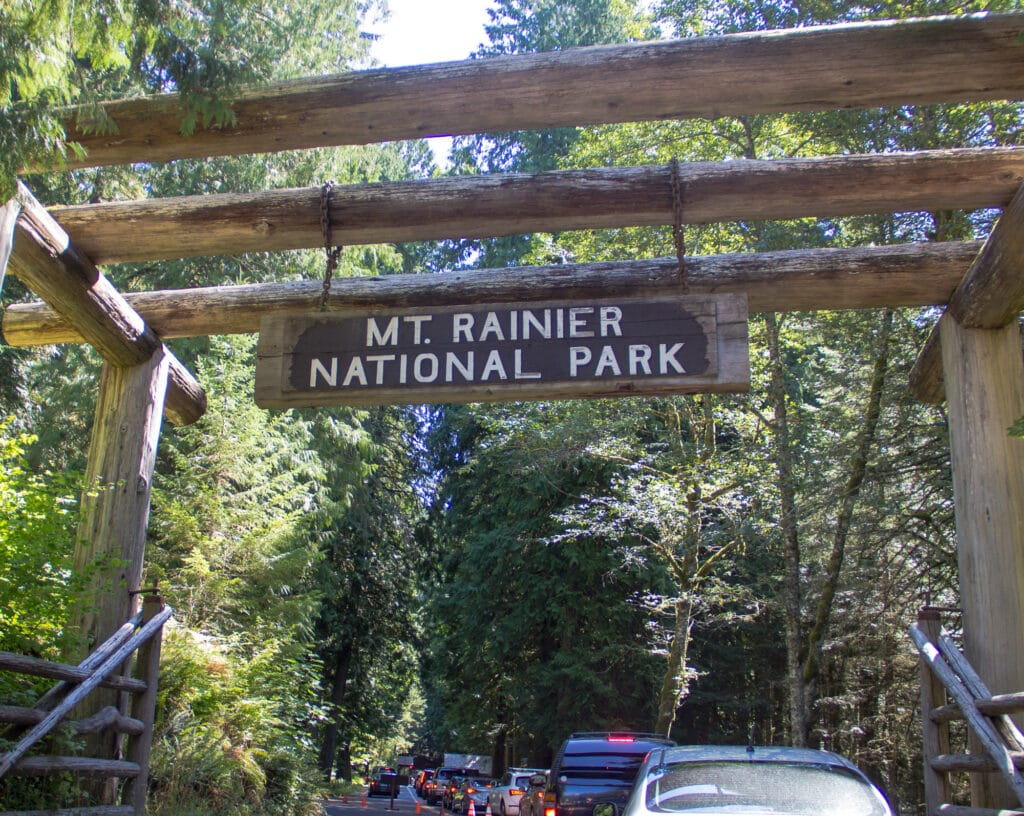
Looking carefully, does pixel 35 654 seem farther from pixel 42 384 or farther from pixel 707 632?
pixel 707 632

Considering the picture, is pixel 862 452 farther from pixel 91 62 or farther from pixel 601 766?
pixel 91 62

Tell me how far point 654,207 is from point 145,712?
5.28 metres

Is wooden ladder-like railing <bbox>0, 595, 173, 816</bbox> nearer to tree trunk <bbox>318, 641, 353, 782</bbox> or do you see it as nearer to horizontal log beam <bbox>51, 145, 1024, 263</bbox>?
horizontal log beam <bbox>51, 145, 1024, 263</bbox>

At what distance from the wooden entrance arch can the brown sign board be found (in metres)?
0.74

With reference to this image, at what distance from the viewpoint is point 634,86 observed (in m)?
5.41

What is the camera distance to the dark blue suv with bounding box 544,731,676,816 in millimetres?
10078

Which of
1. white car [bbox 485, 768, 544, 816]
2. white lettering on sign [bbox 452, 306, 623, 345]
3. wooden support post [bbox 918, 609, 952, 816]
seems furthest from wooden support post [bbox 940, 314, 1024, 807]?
white car [bbox 485, 768, 544, 816]

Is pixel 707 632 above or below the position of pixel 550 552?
below

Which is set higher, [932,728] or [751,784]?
[932,728]

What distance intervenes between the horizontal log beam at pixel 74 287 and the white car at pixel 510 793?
46.6 ft

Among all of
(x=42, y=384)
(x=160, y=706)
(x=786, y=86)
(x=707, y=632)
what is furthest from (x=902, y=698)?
(x=42, y=384)

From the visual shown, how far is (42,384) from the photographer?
838 inches

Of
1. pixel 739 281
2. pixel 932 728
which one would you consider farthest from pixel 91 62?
pixel 932 728

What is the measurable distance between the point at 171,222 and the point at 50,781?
3.72m
